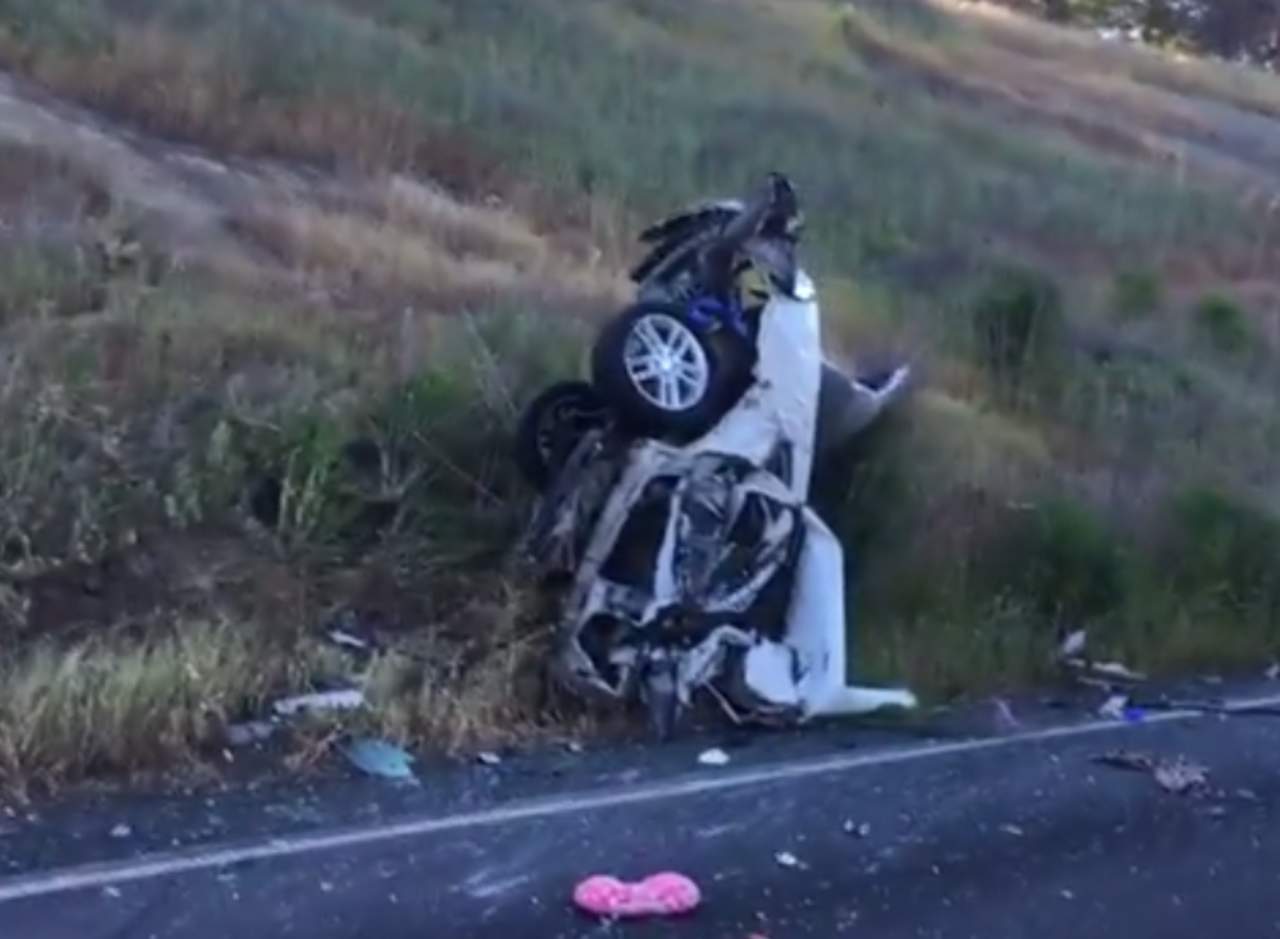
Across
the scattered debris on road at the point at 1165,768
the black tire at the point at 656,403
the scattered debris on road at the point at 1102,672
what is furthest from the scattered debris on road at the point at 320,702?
the scattered debris on road at the point at 1102,672

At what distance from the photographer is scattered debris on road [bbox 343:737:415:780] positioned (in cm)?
885

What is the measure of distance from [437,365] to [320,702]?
257 centimetres

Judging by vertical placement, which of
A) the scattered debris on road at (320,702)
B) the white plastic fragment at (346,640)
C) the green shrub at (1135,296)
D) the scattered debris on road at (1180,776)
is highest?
the green shrub at (1135,296)

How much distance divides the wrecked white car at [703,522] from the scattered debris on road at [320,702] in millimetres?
791

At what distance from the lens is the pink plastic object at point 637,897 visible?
739 centimetres

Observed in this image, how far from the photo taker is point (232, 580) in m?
9.80

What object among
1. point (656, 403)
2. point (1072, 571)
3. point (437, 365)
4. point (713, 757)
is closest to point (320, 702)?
point (713, 757)

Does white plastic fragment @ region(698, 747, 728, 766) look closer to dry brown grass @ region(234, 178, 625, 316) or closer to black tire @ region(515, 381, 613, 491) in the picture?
black tire @ region(515, 381, 613, 491)

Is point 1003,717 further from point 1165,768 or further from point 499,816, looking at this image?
point 499,816

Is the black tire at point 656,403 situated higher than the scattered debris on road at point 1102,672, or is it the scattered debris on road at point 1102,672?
the black tire at point 656,403

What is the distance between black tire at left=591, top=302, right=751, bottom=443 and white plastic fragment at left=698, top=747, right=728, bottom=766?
112 centimetres

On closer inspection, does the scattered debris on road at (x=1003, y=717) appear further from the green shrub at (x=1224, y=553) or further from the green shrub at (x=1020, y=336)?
the green shrub at (x=1020, y=336)

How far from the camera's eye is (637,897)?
7453mm

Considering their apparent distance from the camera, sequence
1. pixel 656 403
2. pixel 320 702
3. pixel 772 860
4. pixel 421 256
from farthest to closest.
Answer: pixel 421 256 < pixel 656 403 < pixel 320 702 < pixel 772 860
